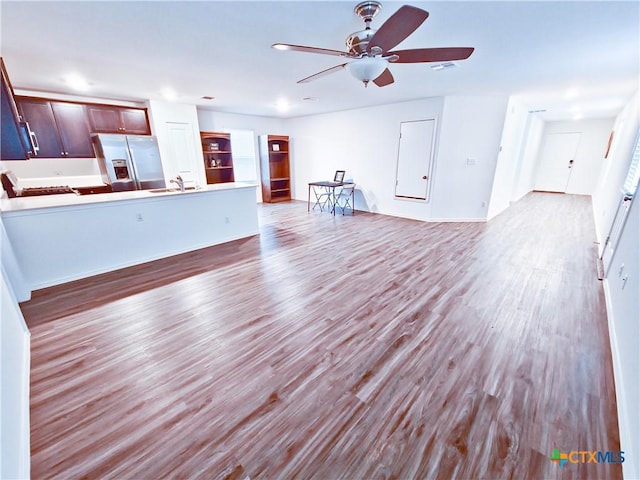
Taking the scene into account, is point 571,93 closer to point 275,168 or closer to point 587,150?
point 587,150

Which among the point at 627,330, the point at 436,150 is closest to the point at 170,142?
the point at 436,150

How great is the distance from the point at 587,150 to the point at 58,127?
1349 cm

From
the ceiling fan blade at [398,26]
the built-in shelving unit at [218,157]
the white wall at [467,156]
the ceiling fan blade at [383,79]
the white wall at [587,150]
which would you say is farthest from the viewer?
the white wall at [587,150]

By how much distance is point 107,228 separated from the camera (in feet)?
10.4

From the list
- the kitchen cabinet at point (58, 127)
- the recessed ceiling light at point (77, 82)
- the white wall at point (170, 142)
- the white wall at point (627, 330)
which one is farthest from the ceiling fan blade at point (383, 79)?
the kitchen cabinet at point (58, 127)

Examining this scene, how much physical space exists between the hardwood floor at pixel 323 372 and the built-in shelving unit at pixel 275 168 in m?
4.76

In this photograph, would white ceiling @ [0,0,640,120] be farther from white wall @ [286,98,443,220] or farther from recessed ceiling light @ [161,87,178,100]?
white wall @ [286,98,443,220]

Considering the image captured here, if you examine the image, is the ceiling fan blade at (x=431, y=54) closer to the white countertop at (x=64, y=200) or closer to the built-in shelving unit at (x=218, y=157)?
the white countertop at (x=64, y=200)

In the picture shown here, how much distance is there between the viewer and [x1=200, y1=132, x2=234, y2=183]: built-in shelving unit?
6.49m

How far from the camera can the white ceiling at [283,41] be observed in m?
1.93

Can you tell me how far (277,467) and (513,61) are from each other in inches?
168

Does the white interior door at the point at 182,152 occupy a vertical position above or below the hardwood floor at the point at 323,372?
above

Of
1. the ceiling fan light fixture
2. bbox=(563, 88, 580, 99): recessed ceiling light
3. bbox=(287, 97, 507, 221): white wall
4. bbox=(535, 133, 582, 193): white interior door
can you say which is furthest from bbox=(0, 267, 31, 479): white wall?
bbox=(535, 133, 582, 193): white interior door

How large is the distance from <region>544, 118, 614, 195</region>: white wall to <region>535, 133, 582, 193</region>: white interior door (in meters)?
0.11
